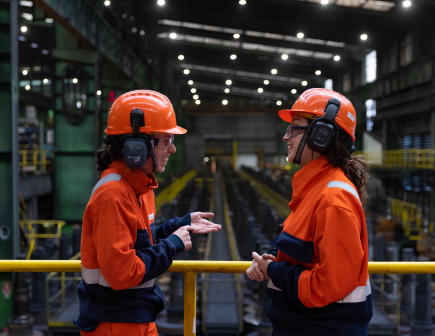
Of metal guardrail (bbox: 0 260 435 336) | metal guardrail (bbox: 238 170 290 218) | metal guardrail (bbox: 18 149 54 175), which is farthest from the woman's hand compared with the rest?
metal guardrail (bbox: 238 170 290 218)

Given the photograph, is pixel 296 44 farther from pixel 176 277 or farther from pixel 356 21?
pixel 176 277

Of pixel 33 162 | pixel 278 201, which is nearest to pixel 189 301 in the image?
pixel 33 162

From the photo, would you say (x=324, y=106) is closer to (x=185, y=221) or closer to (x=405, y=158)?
(x=185, y=221)

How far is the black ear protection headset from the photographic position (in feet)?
4.91

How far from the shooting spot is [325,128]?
1.42 meters

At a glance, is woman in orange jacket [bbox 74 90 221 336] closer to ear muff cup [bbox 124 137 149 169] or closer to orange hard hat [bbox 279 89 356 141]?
ear muff cup [bbox 124 137 149 169]

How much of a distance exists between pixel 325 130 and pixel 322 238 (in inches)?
16.4

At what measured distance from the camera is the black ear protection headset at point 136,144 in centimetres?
150

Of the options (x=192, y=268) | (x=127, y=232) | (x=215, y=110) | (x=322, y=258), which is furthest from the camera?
(x=215, y=110)

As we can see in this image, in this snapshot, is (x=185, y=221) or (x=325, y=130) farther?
(x=185, y=221)

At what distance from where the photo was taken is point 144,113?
63.7 inches

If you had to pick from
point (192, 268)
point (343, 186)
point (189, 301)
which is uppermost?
point (343, 186)

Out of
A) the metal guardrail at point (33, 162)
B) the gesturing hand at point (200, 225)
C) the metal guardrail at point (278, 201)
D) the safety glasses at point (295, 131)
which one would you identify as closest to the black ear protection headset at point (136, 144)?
the gesturing hand at point (200, 225)

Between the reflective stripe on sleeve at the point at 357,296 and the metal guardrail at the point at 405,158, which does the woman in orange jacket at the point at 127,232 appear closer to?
the reflective stripe on sleeve at the point at 357,296
